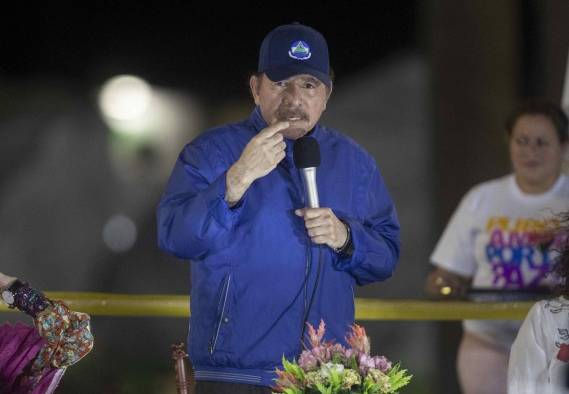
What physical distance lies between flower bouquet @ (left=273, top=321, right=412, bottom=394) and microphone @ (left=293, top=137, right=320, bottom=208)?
0.58 metres

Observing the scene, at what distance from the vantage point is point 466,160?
8.70 m

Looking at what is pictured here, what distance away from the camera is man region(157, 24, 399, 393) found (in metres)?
4.15

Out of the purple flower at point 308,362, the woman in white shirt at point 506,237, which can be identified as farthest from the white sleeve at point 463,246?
the purple flower at point 308,362

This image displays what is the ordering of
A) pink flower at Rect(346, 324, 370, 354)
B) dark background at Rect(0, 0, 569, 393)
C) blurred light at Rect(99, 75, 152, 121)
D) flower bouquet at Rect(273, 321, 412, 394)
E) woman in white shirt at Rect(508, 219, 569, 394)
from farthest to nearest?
blurred light at Rect(99, 75, 152, 121) < dark background at Rect(0, 0, 569, 393) < woman in white shirt at Rect(508, 219, 569, 394) < pink flower at Rect(346, 324, 370, 354) < flower bouquet at Rect(273, 321, 412, 394)

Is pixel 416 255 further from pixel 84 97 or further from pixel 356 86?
pixel 84 97

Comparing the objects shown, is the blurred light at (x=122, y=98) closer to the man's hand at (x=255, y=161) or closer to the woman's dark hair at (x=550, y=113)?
the woman's dark hair at (x=550, y=113)

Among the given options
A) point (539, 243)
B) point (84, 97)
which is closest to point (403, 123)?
point (84, 97)

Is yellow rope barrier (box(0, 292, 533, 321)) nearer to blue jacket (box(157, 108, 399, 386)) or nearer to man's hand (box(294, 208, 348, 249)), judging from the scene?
blue jacket (box(157, 108, 399, 386))

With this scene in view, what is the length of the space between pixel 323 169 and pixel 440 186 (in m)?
4.53

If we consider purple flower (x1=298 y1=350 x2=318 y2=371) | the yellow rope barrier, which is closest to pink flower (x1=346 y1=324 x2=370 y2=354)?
purple flower (x1=298 y1=350 x2=318 y2=371)

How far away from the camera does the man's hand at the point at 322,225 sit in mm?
4137

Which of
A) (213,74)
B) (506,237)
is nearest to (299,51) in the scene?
(506,237)

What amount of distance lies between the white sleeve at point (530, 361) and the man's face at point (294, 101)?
3.14 ft

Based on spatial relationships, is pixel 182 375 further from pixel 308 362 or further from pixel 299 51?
pixel 299 51
